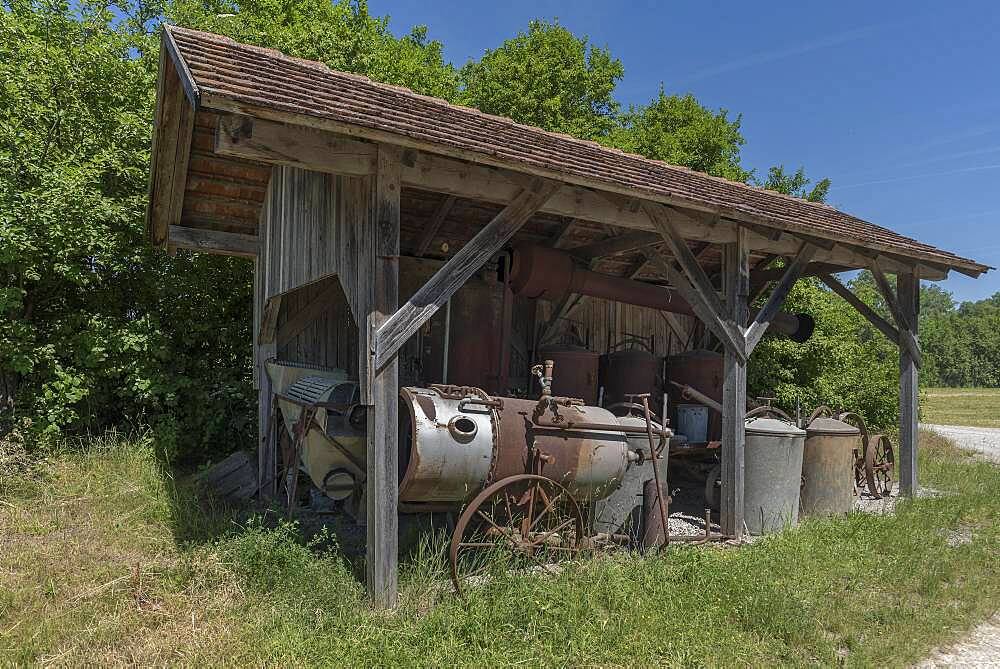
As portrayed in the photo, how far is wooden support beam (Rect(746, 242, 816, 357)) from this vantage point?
697cm

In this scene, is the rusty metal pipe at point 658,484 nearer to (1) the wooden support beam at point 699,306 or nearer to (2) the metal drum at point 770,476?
(1) the wooden support beam at point 699,306

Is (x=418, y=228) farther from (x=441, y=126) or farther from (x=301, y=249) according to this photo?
(x=441, y=126)

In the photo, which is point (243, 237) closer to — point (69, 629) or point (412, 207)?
point (412, 207)

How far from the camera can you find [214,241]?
8.18m

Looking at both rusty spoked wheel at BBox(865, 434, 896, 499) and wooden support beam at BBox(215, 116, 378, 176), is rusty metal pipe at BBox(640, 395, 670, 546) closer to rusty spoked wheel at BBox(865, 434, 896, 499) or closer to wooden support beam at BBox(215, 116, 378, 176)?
wooden support beam at BBox(215, 116, 378, 176)

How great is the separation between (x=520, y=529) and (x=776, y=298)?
411 centimetres

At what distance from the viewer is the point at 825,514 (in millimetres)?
7555

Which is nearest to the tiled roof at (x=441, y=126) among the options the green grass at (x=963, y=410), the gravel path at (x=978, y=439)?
the gravel path at (x=978, y=439)

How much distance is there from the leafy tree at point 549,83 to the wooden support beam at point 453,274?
17.7 metres

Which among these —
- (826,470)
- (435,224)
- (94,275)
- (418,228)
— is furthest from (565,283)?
(94,275)

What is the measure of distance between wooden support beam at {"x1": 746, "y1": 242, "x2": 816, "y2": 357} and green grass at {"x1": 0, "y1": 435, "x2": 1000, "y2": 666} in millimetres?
2074

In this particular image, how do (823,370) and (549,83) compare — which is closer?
(823,370)

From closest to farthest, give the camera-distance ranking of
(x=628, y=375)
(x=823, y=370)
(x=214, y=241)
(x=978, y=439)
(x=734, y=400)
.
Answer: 1. (x=734, y=400)
2. (x=214, y=241)
3. (x=628, y=375)
4. (x=823, y=370)
5. (x=978, y=439)

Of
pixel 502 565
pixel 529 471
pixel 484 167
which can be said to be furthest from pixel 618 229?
pixel 502 565
